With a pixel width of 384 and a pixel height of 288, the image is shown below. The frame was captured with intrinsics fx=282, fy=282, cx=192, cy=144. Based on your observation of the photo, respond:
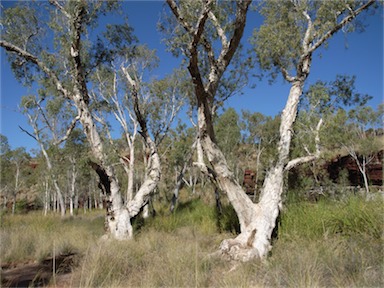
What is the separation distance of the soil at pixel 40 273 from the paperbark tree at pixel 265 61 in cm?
258

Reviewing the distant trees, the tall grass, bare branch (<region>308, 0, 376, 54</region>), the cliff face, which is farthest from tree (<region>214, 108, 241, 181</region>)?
the tall grass

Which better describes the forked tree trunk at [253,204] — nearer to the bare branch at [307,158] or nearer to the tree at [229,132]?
the bare branch at [307,158]

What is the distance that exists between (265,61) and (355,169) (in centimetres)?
2315

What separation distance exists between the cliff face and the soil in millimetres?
25855

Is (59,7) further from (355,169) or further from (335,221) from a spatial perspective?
(355,169)

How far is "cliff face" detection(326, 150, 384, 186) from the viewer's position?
25.1 meters

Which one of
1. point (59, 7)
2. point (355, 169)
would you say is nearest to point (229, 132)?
point (355, 169)

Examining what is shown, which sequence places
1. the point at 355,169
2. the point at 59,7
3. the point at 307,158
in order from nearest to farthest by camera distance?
the point at 307,158, the point at 59,7, the point at 355,169

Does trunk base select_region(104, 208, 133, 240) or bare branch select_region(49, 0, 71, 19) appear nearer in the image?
trunk base select_region(104, 208, 133, 240)

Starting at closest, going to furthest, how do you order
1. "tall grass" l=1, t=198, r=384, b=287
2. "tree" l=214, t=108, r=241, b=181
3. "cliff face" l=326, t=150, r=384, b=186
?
1. "tall grass" l=1, t=198, r=384, b=287
2. "cliff face" l=326, t=150, r=384, b=186
3. "tree" l=214, t=108, r=241, b=181

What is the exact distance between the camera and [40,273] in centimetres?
427

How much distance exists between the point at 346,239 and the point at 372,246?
0.42 m

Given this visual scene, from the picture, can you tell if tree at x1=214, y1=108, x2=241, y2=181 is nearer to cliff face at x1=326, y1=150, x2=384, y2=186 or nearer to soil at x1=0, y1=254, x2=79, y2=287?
cliff face at x1=326, y1=150, x2=384, y2=186

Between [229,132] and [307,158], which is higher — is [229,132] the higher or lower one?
the higher one
